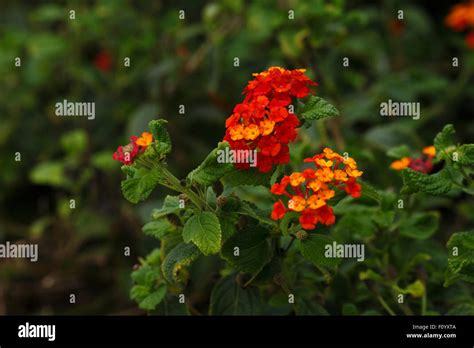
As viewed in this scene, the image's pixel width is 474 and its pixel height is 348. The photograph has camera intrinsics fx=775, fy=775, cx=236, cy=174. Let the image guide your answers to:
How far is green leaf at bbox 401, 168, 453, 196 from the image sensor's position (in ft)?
4.83

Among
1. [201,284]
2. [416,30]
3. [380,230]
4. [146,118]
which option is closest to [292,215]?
[380,230]

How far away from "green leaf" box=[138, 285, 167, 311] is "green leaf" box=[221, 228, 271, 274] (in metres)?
0.18

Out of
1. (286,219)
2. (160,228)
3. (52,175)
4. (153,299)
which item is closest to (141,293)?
(153,299)

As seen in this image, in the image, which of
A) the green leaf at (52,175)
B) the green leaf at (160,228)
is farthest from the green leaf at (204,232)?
the green leaf at (52,175)

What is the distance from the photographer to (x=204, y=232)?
1.40m

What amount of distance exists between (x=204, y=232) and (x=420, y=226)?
607 mm

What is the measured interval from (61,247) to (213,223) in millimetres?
1643

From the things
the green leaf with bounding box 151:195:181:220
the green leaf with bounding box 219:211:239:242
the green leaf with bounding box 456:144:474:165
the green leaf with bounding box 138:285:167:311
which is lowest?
the green leaf with bounding box 138:285:167:311

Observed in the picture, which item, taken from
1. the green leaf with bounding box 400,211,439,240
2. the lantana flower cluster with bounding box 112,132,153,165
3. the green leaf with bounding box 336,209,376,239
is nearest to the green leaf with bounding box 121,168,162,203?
the lantana flower cluster with bounding box 112,132,153,165

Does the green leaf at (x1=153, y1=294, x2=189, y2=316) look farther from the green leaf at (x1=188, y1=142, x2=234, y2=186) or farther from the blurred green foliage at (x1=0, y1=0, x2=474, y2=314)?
the blurred green foliage at (x1=0, y1=0, x2=474, y2=314)

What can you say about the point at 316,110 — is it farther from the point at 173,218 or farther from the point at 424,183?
the point at 173,218

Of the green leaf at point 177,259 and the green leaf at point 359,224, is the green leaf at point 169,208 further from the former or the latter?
the green leaf at point 359,224

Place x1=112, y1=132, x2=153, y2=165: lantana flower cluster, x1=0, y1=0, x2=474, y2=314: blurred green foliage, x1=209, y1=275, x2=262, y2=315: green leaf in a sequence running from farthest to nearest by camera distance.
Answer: x1=0, y1=0, x2=474, y2=314: blurred green foliage
x1=209, y1=275, x2=262, y2=315: green leaf
x1=112, y1=132, x2=153, y2=165: lantana flower cluster

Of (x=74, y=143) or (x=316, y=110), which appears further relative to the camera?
(x=74, y=143)
